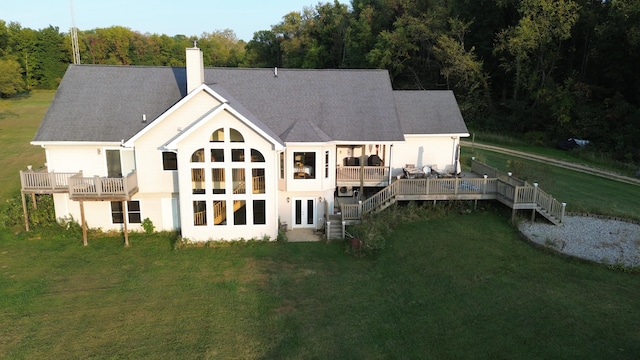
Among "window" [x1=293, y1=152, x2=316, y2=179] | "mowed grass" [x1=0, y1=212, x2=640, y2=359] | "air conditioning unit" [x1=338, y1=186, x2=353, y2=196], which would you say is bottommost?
"mowed grass" [x1=0, y1=212, x2=640, y2=359]

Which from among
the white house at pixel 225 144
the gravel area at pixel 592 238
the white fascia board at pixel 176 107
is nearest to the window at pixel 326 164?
the white house at pixel 225 144

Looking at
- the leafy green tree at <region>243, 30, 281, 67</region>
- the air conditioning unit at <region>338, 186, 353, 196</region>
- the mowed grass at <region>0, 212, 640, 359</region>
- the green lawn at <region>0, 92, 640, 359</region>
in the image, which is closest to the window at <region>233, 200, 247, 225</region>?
the green lawn at <region>0, 92, 640, 359</region>

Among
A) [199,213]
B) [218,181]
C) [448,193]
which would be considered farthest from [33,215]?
[448,193]

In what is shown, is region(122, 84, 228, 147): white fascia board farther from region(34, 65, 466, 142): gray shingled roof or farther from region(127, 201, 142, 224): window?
region(127, 201, 142, 224): window

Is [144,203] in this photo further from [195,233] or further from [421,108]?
[421,108]

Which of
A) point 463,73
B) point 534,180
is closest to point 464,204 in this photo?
point 534,180
